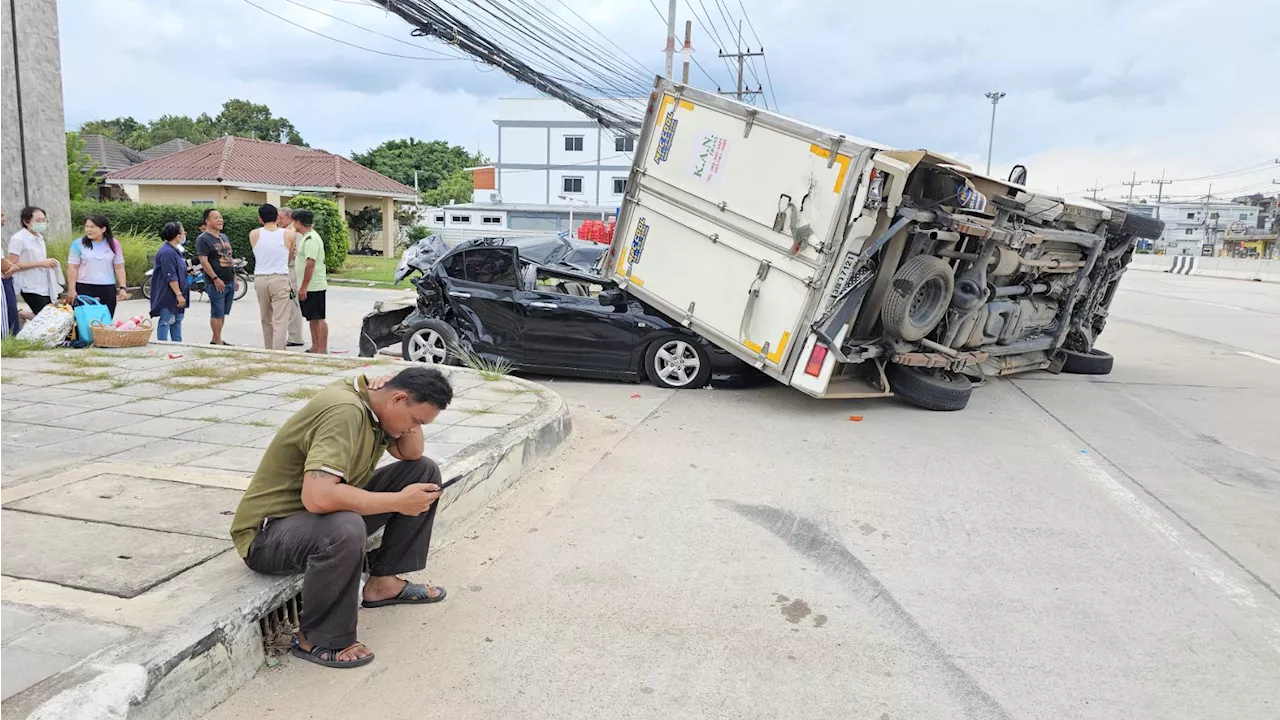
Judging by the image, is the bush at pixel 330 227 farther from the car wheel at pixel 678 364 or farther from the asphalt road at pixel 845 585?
the asphalt road at pixel 845 585

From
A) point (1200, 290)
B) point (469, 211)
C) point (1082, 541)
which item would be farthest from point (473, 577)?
point (469, 211)

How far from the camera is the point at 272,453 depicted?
3.27 meters

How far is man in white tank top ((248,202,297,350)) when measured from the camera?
364 inches

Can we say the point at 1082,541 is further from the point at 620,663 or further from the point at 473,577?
the point at 473,577

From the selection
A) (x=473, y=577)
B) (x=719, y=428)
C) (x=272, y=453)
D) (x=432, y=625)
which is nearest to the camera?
(x=272, y=453)

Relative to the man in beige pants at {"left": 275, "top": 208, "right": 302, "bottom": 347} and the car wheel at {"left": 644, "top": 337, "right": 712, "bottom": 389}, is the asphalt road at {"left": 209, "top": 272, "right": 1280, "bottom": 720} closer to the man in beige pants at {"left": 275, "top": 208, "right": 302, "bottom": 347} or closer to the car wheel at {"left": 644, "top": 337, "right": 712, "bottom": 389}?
the car wheel at {"left": 644, "top": 337, "right": 712, "bottom": 389}

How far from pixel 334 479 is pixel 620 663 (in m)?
1.34

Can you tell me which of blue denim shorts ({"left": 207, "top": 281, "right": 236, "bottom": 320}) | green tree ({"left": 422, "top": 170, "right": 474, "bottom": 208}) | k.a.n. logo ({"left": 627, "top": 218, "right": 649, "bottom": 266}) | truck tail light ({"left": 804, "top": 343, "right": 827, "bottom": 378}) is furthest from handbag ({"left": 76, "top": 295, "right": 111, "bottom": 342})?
green tree ({"left": 422, "top": 170, "right": 474, "bottom": 208})

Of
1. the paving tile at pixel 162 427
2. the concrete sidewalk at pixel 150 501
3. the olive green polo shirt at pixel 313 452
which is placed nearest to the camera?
the concrete sidewalk at pixel 150 501

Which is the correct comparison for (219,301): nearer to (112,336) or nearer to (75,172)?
(112,336)

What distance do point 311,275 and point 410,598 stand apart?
6267 millimetres

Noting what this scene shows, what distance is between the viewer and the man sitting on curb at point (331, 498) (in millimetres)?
3113

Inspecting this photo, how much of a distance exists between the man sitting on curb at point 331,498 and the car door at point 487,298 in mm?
5932

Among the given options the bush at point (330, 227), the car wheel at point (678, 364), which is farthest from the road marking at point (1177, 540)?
the bush at point (330, 227)
